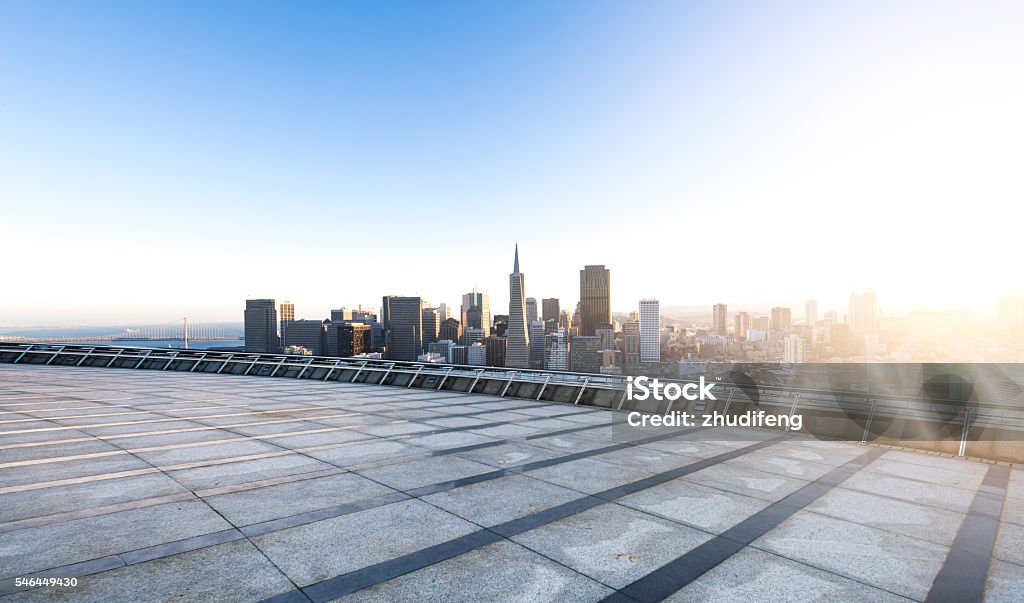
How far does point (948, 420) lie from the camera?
11648mm

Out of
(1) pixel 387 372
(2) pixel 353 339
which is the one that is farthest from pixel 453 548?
(2) pixel 353 339

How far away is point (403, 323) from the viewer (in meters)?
183

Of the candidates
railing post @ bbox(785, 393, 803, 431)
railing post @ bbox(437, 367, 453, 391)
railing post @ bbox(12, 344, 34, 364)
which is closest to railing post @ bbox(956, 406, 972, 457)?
railing post @ bbox(785, 393, 803, 431)

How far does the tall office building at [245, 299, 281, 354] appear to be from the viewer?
125m

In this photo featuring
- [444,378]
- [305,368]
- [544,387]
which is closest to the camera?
[544,387]

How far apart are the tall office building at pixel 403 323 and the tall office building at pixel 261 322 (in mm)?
40555

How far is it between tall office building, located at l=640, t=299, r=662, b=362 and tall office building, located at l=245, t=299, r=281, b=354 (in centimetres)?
9124

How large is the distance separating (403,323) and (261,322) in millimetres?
58953

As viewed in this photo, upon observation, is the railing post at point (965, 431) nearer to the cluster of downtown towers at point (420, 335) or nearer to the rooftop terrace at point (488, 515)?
the rooftop terrace at point (488, 515)

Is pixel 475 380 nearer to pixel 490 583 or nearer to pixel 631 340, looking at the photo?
pixel 490 583

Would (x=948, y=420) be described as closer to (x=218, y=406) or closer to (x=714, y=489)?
(x=714, y=489)

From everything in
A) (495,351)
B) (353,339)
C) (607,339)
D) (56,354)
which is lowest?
(495,351)

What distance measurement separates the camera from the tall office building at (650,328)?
162 feet

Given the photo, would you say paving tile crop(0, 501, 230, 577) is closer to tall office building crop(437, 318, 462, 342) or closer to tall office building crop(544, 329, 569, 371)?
tall office building crop(544, 329, 569, 371)
